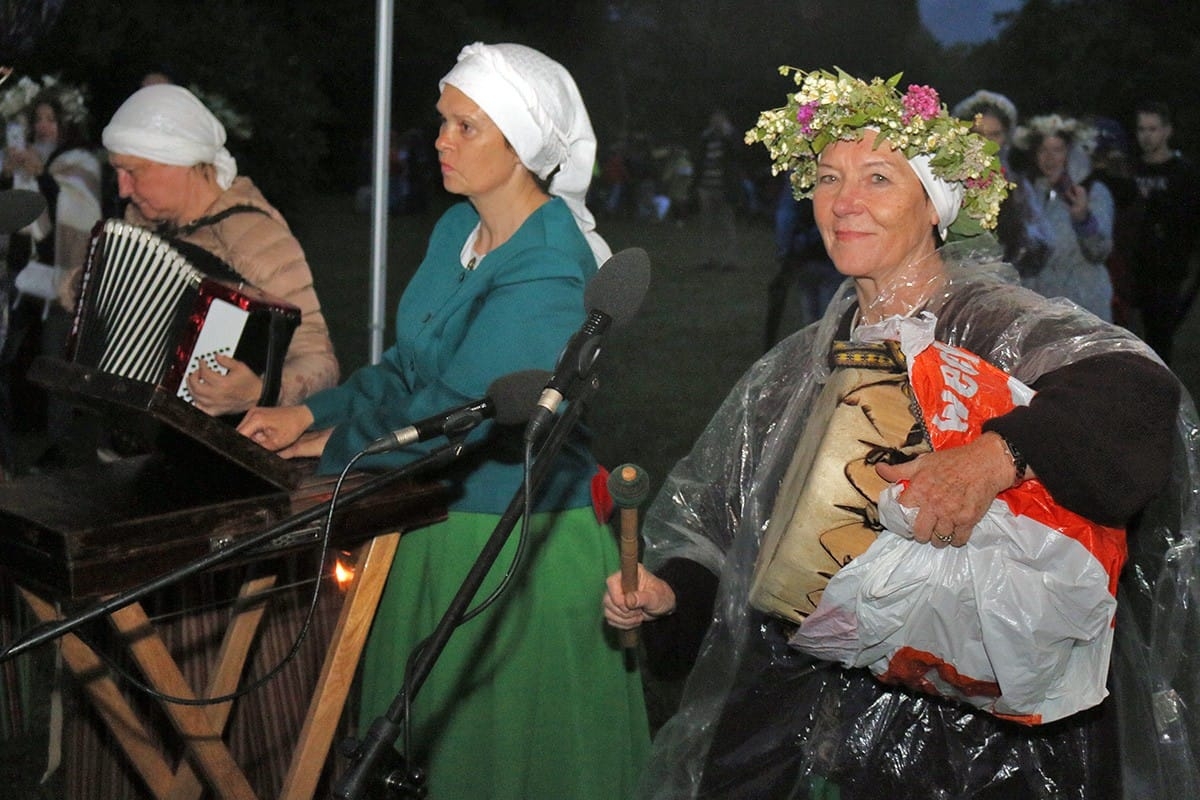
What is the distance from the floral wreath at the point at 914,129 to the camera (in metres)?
2.40

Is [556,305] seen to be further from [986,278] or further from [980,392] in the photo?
[980,392]

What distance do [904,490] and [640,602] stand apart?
2.06ft

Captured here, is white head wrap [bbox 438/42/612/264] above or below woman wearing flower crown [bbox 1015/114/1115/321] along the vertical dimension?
above

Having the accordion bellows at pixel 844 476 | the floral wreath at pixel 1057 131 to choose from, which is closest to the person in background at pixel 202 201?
the accordion bellows at pixel 844 476

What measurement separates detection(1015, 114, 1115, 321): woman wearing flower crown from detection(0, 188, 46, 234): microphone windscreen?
3.74 metres

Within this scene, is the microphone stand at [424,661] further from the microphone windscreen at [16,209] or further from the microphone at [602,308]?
the microphone windscreen at [16,209]

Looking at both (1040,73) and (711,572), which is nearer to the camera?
(711,572)

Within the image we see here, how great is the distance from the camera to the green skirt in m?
3.05

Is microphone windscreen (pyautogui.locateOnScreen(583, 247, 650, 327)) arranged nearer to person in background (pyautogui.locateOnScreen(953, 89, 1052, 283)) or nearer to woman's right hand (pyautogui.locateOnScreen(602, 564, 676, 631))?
woman's right hand (pyautogui.locateOnScreen(602, 564, 676, 631))

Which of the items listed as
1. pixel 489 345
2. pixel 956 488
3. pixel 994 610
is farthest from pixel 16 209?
pixel 994 610

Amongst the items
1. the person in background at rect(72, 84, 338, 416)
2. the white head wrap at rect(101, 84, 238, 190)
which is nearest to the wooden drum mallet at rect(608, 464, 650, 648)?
the person in background at rect(72, 84, 338, 416)

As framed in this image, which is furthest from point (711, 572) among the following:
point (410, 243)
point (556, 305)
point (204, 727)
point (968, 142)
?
point (410, 243)

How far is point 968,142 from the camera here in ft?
7.93

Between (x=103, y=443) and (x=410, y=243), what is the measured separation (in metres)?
2.17
